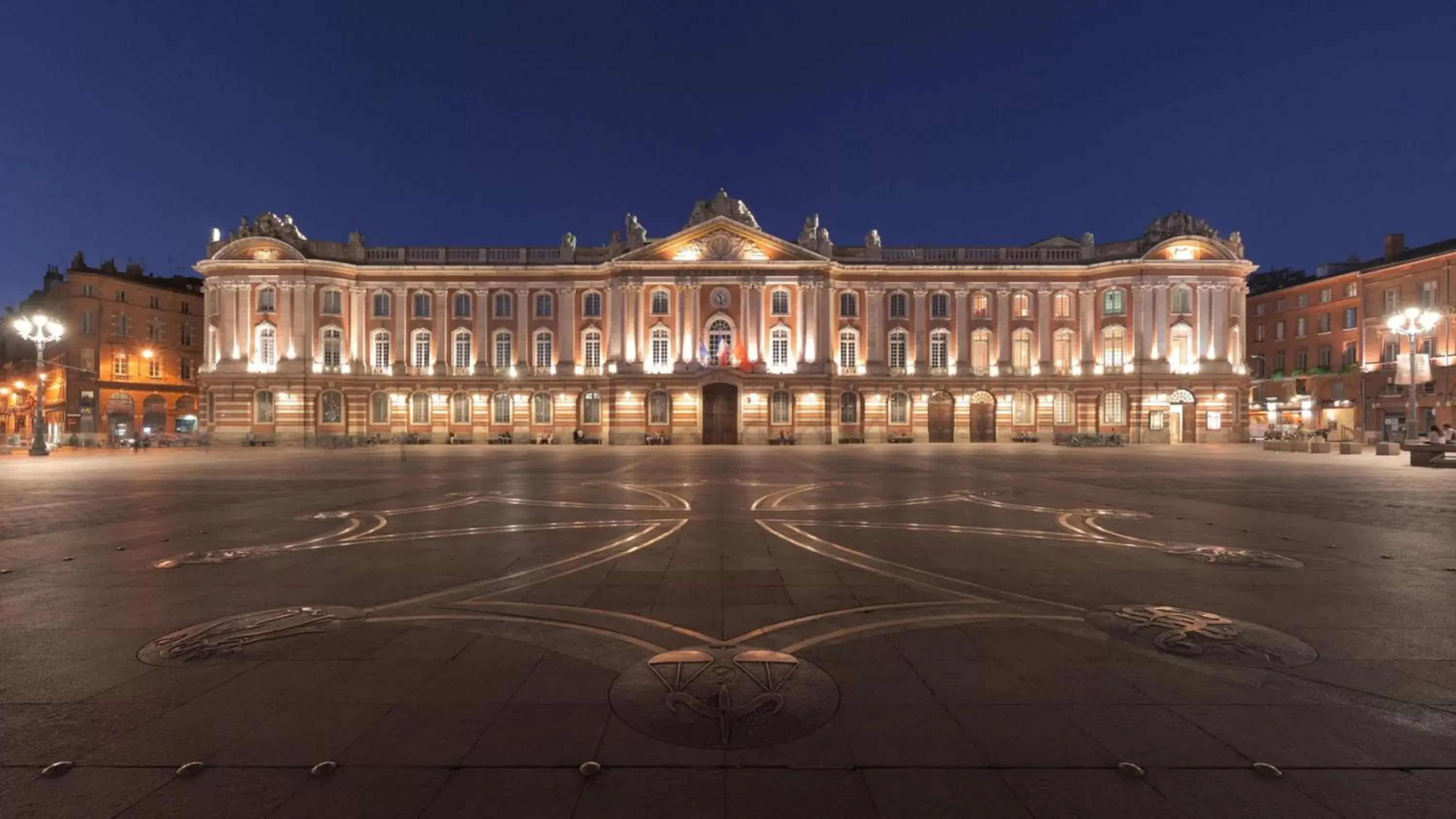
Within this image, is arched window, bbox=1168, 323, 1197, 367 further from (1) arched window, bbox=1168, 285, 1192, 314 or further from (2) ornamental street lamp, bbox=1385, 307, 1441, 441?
(2) ornamental street lamp, bbox=1385, 307, 1441, 441

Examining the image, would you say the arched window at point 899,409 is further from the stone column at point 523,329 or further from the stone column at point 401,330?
the stone column at point 401,330

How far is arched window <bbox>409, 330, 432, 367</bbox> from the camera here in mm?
53719

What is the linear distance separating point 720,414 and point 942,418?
18.0 metres

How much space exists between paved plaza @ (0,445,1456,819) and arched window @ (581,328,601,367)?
136 ft

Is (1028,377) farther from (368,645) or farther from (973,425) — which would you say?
(368,645)

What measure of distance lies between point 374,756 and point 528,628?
2279 mm

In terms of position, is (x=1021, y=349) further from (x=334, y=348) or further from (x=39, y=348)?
(x=39, y=348)

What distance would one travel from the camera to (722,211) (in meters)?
51.3

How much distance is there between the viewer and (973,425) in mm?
53656

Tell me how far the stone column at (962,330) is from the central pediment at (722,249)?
11.7 m

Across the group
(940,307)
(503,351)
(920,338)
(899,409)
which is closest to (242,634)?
(503,351)

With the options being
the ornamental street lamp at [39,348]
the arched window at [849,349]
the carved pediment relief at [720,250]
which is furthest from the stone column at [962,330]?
the ornamental street lamp at [39,348]

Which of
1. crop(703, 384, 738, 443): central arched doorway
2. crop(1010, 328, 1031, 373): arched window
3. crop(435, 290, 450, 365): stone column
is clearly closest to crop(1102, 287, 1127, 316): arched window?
crop(1010, 328, 1031, 373): arched window

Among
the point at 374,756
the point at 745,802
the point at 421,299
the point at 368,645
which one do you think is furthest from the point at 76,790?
the point at 421,299
